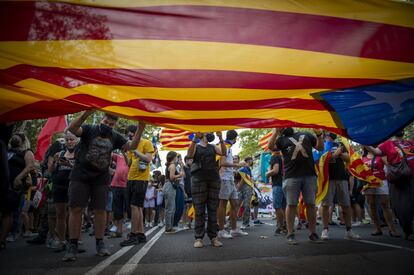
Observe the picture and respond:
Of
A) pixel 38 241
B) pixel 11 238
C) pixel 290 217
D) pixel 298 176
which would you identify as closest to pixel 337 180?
pixel 298 176

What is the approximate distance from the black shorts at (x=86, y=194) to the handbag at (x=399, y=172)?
4714 millimetres

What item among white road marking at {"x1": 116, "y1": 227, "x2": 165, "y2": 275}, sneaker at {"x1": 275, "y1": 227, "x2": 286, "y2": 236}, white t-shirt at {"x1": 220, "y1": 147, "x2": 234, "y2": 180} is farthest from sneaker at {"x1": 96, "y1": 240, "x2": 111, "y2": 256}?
sneaker at {"x1": 275, "y1": 227, "x2": 286, "y2": 236}

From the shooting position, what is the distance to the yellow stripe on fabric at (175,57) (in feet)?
9.34

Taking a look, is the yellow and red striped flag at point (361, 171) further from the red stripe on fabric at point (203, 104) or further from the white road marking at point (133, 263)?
the white road marking at point (133, 263)

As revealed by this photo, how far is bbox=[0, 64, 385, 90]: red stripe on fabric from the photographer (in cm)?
303

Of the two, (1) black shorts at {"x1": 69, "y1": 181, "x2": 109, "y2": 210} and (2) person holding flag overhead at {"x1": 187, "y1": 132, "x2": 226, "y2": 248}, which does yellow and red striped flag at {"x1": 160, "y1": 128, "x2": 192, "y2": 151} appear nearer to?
(2) person holding flag overhead at {"x1": 187, "y1": 132, "x2": 226, "y2": 248}

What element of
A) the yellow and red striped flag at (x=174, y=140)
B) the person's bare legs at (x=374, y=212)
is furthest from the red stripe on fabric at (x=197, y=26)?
the yellow and red striped flag at (x=174, y=140)

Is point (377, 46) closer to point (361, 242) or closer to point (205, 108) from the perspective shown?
point (205, 108)

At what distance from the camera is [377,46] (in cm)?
304

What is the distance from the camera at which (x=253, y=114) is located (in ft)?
13.1

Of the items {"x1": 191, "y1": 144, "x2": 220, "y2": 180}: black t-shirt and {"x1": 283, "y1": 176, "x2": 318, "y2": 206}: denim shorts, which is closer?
{"x1": 283, "y1": 176, "x2": 318, "y2": 206}: denim shorts

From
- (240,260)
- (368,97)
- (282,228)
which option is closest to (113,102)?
(240,260)

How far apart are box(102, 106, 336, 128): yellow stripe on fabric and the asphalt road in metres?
1.70

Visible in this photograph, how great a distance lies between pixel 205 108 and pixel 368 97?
186 cm
